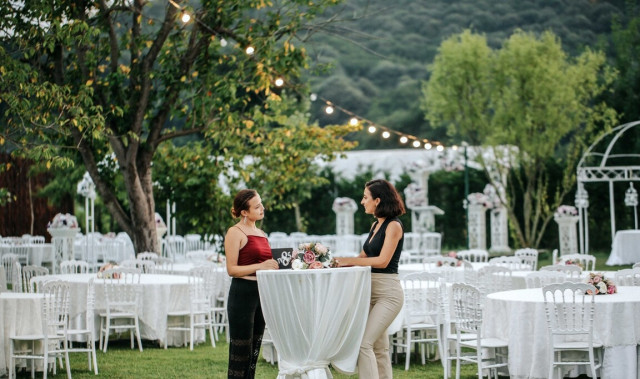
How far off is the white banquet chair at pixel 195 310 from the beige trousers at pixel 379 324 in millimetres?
5071

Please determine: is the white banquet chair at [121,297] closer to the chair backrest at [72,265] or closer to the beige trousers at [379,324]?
the chair backrest at [72,265]

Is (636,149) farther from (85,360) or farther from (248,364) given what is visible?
(248,364)

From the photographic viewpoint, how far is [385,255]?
18.9 ft

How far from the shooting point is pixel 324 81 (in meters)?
47.7

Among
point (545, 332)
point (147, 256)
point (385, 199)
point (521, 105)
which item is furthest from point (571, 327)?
point (521, 105)

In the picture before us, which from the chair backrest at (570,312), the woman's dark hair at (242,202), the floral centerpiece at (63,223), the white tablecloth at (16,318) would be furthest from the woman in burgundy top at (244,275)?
the floral centerpiece at (63,223)

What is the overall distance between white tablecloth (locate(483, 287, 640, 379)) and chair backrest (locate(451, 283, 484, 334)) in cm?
27

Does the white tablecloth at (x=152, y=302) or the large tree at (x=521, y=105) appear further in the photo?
the large tree at (x=521, y=105)

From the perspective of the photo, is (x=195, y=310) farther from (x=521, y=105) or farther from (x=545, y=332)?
(x=521, y=105)

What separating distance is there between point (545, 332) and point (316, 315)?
2.45 meters

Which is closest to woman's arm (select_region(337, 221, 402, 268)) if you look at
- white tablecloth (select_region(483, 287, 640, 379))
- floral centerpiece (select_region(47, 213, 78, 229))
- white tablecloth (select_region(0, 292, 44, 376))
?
white tablecloth (select_region(483, 287, 640, 379))

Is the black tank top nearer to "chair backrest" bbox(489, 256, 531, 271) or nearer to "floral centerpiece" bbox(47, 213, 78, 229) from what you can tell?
"chair backrest" bbox(489, 256, 531, 271)

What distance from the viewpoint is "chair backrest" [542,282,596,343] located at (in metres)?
6.90

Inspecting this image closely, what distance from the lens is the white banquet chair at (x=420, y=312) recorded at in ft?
29.1
